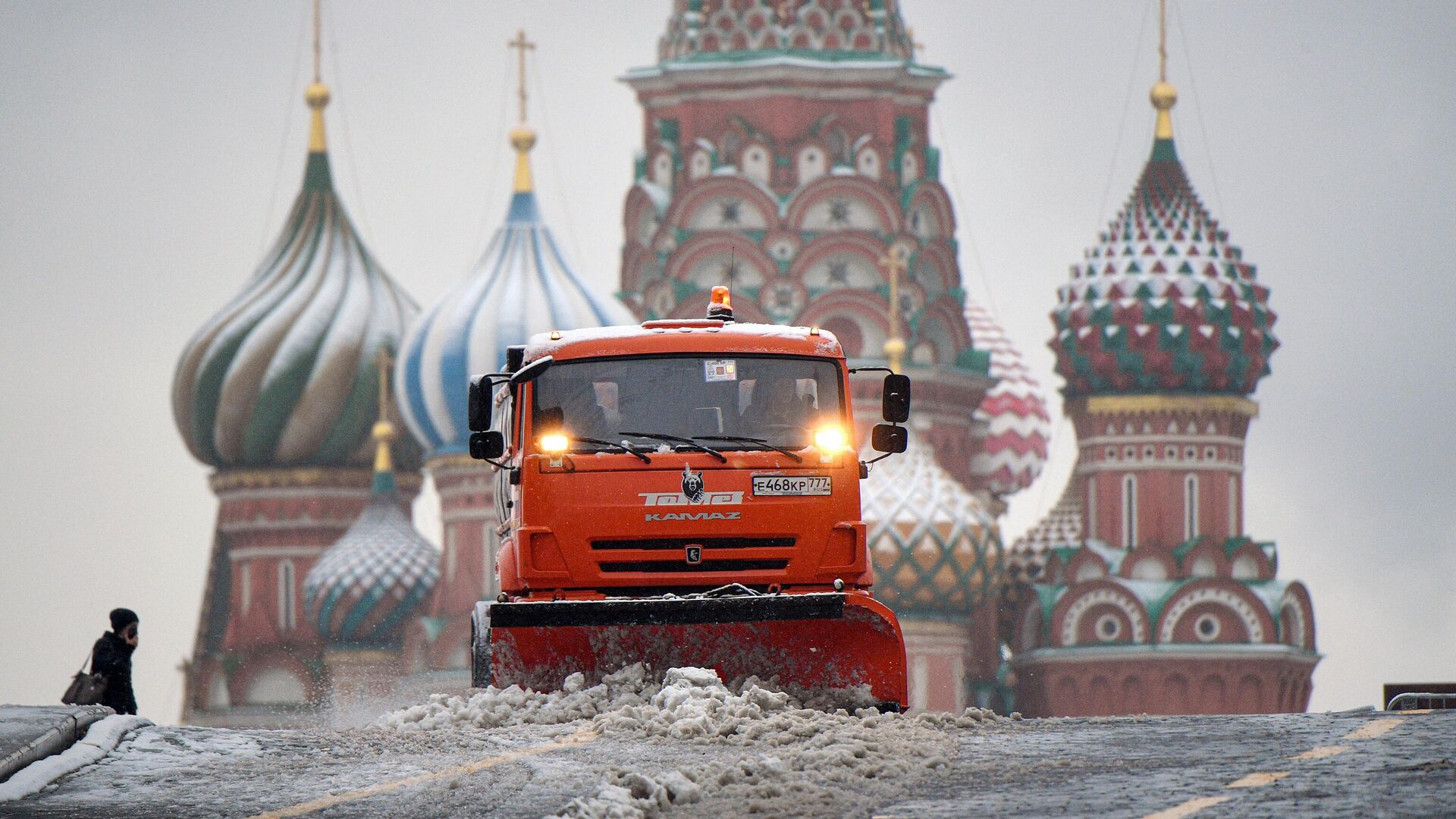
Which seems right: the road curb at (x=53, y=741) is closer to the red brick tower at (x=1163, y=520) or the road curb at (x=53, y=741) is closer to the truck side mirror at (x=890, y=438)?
the truck side mirror at (x=890, y=438)

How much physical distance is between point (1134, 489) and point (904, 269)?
20.2 ft

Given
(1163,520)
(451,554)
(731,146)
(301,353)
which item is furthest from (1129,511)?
(301,353)

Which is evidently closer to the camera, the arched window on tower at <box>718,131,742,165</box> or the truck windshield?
the truck windshield

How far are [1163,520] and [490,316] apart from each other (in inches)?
559

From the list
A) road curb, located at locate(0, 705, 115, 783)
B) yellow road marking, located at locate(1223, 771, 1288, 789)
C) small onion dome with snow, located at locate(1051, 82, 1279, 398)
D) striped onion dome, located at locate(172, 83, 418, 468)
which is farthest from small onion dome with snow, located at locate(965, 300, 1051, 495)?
yellow road marking, located at locate(1223, 771, 1288, 789)

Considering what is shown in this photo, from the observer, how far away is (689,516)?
56.9ft

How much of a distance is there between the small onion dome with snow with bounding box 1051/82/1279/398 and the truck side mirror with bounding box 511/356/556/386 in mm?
57354

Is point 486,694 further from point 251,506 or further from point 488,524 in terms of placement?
point 251,506

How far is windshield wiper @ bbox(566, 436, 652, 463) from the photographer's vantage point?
17344 mm

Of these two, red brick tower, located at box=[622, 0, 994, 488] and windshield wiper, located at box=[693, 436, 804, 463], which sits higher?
red brick tower, located at box=[622, 0, 994, 488]

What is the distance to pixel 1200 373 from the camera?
7475 cm

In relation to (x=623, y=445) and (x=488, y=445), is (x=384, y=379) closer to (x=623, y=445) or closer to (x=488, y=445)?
(x=488, y=445)

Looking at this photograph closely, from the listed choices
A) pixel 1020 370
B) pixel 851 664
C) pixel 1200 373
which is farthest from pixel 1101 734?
pixel 1020 370

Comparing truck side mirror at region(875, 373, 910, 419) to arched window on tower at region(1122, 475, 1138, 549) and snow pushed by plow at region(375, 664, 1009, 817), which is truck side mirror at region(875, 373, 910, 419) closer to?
snow pushed by plow at region(375, 664, 1009, 817)
